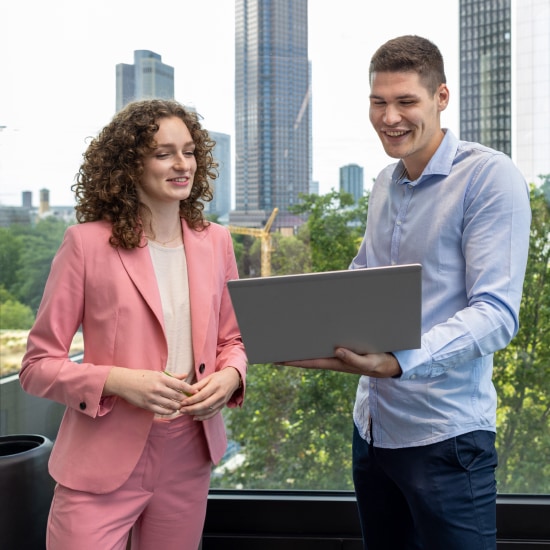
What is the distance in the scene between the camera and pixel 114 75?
8.18ft

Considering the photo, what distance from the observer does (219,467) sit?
2.53m

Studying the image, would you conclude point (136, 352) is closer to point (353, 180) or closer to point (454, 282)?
point (454, 282)

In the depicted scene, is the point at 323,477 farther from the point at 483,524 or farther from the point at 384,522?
the point at 483,524

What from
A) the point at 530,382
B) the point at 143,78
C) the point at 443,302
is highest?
the point at 143,78

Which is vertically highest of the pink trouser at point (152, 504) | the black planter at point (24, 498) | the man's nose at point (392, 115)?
the man's nose at point (392, 115)

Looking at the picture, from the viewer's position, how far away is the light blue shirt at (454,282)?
1.28 metres

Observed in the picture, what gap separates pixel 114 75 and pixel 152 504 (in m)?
1.59

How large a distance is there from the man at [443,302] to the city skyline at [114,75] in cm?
101

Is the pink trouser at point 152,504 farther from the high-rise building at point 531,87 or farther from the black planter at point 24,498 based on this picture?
the high-rise building at point 531,87

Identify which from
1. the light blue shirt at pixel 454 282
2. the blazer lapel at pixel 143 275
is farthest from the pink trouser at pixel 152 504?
the light blue shirt at pixel 454 282

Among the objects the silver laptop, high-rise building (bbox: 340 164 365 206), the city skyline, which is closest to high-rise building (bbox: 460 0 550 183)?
the city skyline

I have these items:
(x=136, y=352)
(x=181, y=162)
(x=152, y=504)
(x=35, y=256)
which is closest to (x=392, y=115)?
(x=181, y=162)

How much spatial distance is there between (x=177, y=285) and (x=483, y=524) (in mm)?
818

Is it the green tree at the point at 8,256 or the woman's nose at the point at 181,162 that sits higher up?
the woman's nose at the point at 181,162
